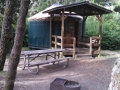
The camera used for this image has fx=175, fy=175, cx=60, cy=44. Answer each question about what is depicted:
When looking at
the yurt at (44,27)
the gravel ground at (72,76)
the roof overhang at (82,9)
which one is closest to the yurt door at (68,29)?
the yurt at (44,27)

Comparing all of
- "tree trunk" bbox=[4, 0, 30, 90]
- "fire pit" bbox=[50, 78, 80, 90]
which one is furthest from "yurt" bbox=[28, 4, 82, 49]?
"tree trunk" bbox=[4, 0, 30, 90]

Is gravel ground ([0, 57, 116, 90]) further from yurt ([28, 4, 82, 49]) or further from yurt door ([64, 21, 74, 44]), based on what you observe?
yurt ([28, 4, 82, 49])

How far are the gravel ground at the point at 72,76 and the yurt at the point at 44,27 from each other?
3.40 metres

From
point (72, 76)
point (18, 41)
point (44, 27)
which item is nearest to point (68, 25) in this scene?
point (44, 27)

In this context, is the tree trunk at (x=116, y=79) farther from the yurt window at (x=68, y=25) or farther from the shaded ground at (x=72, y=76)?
the yurt window at (x=68, y=25)

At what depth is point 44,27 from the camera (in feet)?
38.0

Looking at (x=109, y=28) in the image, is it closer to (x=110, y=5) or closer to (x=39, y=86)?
(x=39, y=86)

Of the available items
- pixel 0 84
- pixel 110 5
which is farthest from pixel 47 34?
pixel 110 5

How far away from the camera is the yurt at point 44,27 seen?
35.9ft

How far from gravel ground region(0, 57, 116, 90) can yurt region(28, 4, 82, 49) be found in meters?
3.40

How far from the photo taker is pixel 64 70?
704cm

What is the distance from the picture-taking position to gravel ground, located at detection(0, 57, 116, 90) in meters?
5.11

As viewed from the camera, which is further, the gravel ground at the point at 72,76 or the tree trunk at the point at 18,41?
the gravel ground at the point at 72,76

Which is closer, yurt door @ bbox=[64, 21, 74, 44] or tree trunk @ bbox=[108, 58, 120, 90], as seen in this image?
tree trunk @ bbox=[108, 58, 120, 90]
